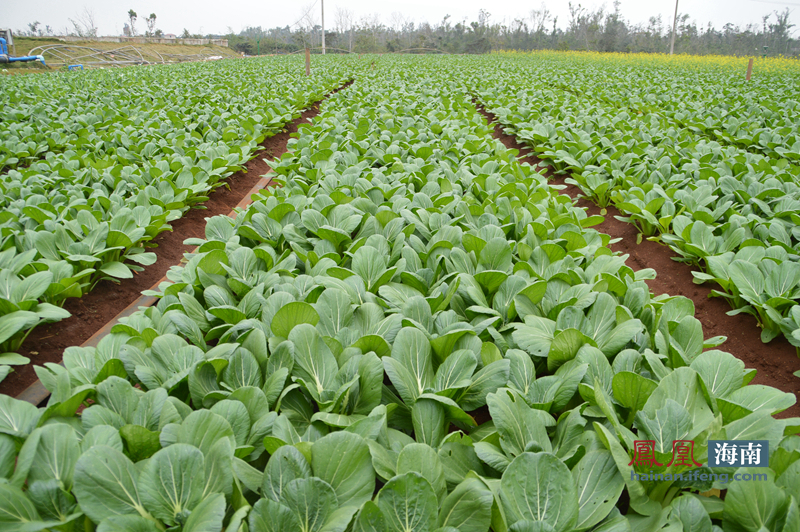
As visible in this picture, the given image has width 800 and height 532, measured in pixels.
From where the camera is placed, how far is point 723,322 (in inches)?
123

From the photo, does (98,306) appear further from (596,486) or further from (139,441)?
(596,486)

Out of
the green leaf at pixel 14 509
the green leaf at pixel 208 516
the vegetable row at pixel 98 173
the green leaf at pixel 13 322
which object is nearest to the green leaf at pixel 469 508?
the green leaf at pixel 208 516

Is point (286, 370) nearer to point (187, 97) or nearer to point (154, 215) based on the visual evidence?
point (154, 215)

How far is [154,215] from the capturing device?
362 cm

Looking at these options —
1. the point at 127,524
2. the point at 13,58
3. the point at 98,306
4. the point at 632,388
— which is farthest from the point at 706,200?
the point at 13,58

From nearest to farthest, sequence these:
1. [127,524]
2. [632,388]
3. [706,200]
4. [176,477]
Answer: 1. [127,524]
2. [176,477]
3. [632,388]
4. [706,200]

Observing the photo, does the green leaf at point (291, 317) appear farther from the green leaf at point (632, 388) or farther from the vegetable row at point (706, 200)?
the vegetable row at point (706, 200)

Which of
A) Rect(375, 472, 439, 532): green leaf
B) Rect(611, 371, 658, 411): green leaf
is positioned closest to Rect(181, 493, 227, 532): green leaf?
Rect(375, 472, 439, 532): green leaf

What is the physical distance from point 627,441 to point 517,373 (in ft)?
1.30

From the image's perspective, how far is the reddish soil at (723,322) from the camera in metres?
2.66

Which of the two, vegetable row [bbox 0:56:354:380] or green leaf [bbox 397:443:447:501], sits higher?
vegetable row [bbox 0:56:354:380]

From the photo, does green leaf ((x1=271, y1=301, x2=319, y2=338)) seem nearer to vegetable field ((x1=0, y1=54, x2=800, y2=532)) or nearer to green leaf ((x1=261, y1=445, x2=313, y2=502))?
vegetable field ((x1=0, y1=54, x2=800, y2=532))

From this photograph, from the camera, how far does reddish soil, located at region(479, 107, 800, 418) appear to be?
266 centimetres

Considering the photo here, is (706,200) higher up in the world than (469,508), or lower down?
higher up
